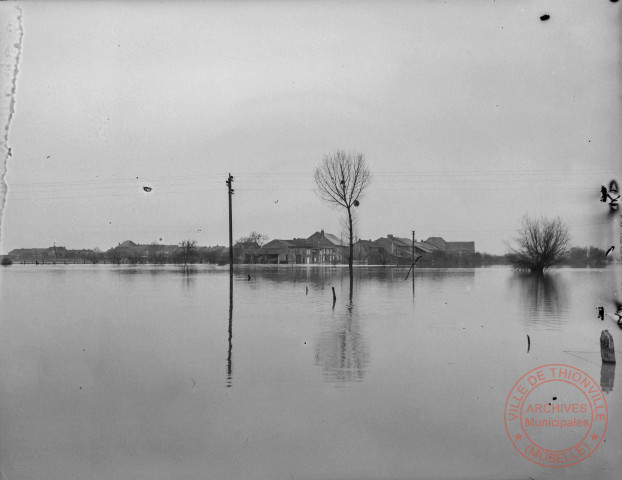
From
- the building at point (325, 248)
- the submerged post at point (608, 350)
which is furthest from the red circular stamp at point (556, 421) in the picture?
the building at point (325, 248)

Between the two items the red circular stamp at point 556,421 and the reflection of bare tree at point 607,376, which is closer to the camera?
the red circular stamp at point 556,421

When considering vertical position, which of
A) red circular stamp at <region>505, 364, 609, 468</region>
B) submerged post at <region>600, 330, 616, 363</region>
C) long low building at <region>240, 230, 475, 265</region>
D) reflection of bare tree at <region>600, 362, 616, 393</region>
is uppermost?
long low building at <region>240, 230, 475, 265</region>

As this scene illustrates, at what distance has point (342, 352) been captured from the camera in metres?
8.95

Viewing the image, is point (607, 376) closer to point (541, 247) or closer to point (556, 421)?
point (556, 421)

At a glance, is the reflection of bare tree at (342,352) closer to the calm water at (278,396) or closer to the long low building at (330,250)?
the calm water at (278,396)

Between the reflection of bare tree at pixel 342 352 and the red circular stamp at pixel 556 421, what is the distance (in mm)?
2472

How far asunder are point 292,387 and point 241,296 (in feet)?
49.3

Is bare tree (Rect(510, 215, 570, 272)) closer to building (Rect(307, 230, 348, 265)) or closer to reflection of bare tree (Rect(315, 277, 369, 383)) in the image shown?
reflection of bare tree (Rect(315, 277, 369, 383))

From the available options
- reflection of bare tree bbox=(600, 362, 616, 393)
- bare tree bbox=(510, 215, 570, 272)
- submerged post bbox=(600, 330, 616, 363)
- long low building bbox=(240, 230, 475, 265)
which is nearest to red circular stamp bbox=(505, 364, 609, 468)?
reflection of bare tree bbox=(600, 362, 616, 393)

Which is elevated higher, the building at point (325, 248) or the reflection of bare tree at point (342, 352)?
the building at point (325, 248)

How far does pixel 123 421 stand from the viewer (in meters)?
5.52

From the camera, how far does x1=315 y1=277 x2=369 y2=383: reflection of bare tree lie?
7.39m

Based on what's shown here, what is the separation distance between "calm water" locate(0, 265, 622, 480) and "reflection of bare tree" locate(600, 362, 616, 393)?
4 cm

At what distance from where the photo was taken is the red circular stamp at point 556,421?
15.7 ft
